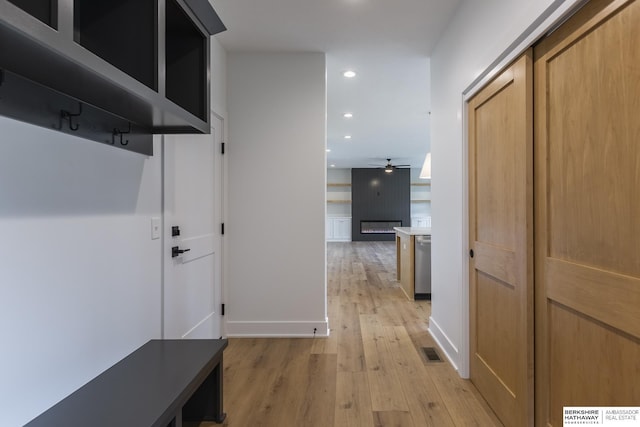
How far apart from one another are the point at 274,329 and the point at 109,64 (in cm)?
269

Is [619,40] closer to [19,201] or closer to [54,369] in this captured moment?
[19,201]

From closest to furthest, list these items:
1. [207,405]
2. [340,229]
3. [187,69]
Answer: [187,69] < [207,405] < [340,229]

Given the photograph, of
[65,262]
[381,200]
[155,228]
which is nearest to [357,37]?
[155,228]

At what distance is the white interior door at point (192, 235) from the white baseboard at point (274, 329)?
0.16 m

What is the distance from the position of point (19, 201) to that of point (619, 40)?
206cm

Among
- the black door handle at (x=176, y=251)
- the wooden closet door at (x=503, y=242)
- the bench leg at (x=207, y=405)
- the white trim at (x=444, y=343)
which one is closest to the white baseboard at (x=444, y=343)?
the white trim at (x=444, y=343)

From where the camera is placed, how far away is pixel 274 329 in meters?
3.23

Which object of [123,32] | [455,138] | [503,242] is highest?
[123,32]

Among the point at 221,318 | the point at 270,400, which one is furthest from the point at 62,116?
the point at 221,318

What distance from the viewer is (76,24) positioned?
4.34 ft

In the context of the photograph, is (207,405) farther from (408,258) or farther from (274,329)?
(408,258)

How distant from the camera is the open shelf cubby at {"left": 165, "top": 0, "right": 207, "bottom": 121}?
178cm

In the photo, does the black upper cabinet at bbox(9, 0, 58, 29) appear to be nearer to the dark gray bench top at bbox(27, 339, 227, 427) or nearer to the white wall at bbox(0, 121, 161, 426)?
the white wall at bbox(0, 121, 161, 426)

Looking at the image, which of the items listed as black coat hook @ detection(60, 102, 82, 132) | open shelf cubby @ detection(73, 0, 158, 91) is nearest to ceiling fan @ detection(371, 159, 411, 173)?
open shelf cubby @ detection(73, 0, 158, 91)
